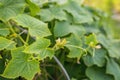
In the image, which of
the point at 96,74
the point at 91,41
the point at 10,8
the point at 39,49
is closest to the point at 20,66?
the point at 39,49

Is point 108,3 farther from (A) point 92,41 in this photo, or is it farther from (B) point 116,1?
(A) point 92,41

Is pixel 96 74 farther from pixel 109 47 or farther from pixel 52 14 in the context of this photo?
pixel 52 14

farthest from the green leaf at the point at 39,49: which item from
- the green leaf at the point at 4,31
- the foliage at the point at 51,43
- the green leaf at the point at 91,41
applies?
the green leaf at the point at 91,41

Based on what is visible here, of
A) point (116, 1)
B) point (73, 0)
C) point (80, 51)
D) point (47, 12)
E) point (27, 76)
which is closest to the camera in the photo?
point (27, 76)

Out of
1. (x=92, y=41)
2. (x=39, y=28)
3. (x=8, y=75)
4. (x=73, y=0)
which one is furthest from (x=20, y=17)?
(x=73, y=0)

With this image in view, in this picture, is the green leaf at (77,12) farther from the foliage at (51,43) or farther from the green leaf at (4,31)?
the green leaf at (4,31)

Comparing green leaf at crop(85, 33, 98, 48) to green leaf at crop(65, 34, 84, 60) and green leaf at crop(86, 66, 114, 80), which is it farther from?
green leaf at crop(86, 66, 114, 80)

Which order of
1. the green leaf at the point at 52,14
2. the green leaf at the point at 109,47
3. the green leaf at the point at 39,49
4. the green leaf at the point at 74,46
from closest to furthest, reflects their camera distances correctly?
the green leaf at the point at 39,49 → the green leaf at the point at 74,46 → the green leaf at the point at 52,14 → the green leaf at the point at 109,47
